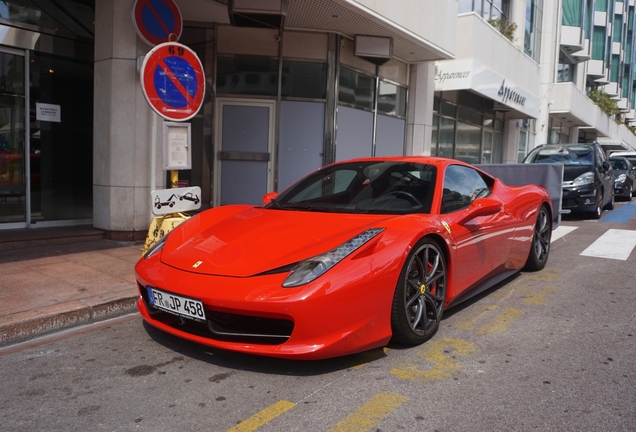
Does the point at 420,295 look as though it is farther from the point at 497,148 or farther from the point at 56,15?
the point at 497,148

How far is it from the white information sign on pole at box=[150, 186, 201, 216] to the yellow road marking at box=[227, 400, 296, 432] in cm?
348

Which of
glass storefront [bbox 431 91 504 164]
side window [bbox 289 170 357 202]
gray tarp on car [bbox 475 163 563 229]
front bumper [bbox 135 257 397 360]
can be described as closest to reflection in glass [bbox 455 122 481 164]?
glass storefront [bbox 431 91 504 164]

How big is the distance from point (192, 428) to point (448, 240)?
2.27m

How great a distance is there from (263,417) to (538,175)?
678 cm

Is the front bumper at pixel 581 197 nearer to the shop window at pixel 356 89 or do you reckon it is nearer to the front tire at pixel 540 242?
the shop window at pixel 356 89

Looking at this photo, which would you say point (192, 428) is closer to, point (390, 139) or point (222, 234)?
point (222, 234)

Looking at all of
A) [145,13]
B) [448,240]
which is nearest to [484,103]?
[145,13]

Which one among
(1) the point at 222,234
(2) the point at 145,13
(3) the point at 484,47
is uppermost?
(3) the point at 484,47

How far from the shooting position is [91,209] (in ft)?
29.1

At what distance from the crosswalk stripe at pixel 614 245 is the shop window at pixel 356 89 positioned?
5.51 meters

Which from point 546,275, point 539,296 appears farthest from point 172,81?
point 546,275

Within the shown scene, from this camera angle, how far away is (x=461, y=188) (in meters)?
4.82

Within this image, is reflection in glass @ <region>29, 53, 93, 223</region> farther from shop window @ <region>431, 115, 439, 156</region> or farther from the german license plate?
shop window @ <region>431, 115, 439, 156</region>

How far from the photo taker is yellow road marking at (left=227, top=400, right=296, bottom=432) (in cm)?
270
